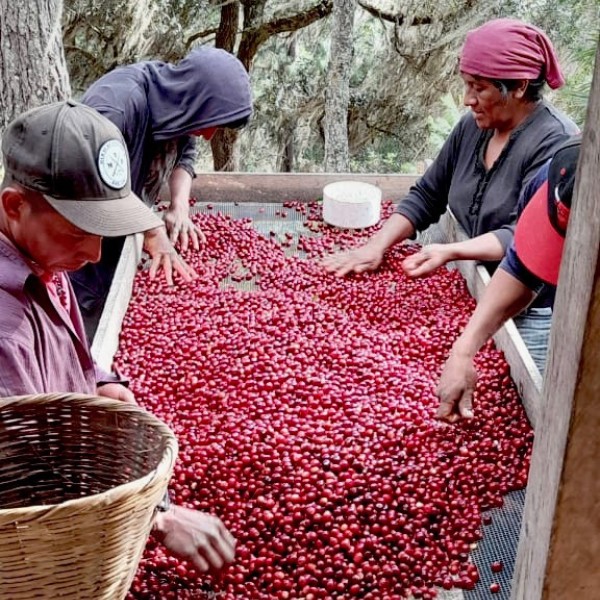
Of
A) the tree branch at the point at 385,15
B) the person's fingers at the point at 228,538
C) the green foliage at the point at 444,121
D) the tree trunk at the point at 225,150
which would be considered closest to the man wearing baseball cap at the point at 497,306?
the person's fingers at the point at 228,538

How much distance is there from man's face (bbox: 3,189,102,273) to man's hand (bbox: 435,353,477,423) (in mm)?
1443

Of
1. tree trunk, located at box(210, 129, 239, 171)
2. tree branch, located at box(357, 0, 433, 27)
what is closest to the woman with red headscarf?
tree branch, located at box(357, 0, 433, 27)

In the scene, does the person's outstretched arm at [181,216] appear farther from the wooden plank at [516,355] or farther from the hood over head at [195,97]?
the wooden plank at [516,355]

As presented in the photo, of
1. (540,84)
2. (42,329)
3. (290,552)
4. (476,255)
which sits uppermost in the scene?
(540,84)

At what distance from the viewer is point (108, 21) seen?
770cm

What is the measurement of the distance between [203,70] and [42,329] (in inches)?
83.4

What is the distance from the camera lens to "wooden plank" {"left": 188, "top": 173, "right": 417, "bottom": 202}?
16.1 feet

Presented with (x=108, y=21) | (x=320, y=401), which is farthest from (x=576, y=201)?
(x=108, y=21)

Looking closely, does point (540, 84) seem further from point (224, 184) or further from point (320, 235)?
point (224, 184)

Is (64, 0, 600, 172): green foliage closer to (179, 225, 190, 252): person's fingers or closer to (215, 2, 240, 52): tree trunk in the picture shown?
(215, 2, 240, 52): tree trunk

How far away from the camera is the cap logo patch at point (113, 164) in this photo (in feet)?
6.37

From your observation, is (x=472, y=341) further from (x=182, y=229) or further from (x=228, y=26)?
(x=228, y=26)

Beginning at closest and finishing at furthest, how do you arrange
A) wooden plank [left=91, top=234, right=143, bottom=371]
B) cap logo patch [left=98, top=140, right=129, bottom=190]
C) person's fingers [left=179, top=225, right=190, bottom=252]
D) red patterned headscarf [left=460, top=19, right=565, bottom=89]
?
cap logo patch [left=98, top=140, right=129, bottom=190]
wooden plank [left=91, top=234, right=143, bottom=371]
red patterned headscarf [left=460, top=19, right=565, bottom=89]
person's fingers [left=179, top=225, right=190, bottom=252]

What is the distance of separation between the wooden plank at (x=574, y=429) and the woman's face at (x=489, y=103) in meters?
2.59
